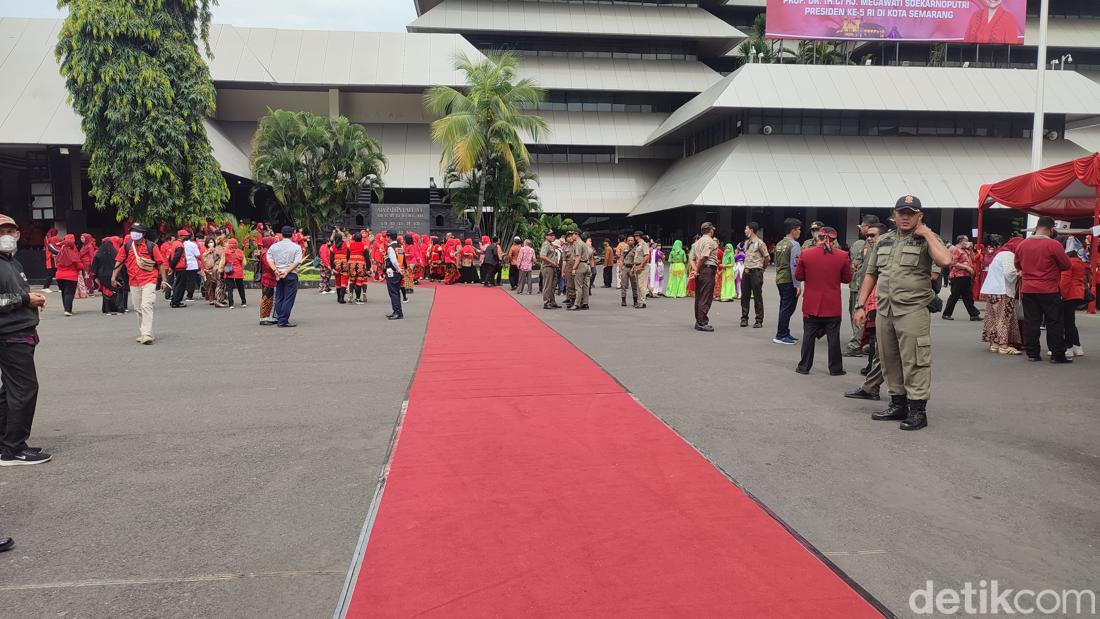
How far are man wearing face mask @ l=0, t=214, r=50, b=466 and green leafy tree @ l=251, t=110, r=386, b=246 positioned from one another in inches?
1000

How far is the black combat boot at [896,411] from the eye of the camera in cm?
655

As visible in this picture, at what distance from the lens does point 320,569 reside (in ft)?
11.7

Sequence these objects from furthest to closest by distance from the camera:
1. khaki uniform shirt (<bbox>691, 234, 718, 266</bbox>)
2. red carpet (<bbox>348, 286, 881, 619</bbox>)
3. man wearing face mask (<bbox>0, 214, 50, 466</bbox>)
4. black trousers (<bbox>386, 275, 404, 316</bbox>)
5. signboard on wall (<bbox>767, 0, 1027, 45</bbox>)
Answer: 1. signboard on wall (<bbox>767, 0, 1027, 45</bbox>)
2. black trousers (<bbox>386, 275, 404, 316</bbox>)
3. khaki uniform shirt (<bbox>691, 234, 718, 266</bbox>)
4. man wearing face mask (<bbox>0, 214, 50, 466</bbox>)
5. red carpet (<bbox>348, 286, 881, 619</bbox>)

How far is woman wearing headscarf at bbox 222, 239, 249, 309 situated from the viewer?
16.9 meters

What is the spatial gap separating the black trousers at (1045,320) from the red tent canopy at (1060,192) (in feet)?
17.7

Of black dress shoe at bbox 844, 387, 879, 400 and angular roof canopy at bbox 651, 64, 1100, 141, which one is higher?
angular roof canopy at bbox 651, 64, 1100, 141

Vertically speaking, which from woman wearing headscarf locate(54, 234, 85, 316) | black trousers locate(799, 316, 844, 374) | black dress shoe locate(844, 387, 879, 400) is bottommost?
black dress shoe locate(844, 387, 879, 400)

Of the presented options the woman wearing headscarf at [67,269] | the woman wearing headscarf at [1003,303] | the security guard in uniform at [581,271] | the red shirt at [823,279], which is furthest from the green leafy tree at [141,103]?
the woman wearing headscarf at [1003,303]

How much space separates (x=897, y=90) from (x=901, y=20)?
476 centimetres

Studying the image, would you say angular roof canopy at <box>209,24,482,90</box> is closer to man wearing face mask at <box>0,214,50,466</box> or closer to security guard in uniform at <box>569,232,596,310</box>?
security guard in uniform at <box>569,232,596,310</box>

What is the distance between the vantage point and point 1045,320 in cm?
997

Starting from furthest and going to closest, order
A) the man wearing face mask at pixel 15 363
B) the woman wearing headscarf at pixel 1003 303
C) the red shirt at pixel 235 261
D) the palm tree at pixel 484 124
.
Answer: the palm tree at pixel 484 124 → the red shirt at pixel 235 261 → the woman wearing headscarf at pixel 1003 303 → the man wearing face mask at pixel 15 363

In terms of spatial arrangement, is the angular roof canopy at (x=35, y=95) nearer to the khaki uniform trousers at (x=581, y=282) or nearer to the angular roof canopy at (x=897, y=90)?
the khaki uniform trousers at (x=581, y=282)

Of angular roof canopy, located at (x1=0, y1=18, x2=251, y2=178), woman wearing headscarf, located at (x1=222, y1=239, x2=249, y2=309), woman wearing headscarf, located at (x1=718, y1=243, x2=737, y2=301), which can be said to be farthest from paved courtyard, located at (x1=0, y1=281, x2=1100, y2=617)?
angular roof canopy, located at (x1=0, y1=18, x2=251, y2=178)
